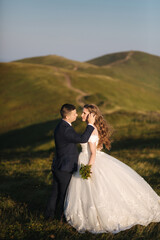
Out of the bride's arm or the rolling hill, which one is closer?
the bride's arm

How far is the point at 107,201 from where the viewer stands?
577 centimetres

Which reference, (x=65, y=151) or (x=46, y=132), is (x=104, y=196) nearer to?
(x=65, y=151)

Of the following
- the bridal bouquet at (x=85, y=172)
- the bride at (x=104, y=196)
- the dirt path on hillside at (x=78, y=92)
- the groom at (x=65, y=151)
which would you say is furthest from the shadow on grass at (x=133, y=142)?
the dirt path on hillside at (x=78, y=92)

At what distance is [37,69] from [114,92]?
34664mm

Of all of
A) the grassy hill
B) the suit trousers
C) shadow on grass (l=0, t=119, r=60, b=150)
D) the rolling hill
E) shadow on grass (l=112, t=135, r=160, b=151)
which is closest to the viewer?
the grassy hill

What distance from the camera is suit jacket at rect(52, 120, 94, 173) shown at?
579 cm

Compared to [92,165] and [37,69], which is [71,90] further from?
[92,165]

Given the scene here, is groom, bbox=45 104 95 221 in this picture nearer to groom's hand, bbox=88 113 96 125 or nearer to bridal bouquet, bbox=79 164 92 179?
groom's hand, bbox=88 113 96 125

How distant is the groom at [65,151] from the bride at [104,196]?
21 cm

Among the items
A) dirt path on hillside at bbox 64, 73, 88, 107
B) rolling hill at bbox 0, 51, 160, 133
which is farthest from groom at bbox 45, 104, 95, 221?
dirt path on hillside at bbox 64, 73, 88, 107

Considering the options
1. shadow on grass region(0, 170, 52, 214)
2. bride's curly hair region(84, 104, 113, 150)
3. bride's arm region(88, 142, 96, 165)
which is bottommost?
shadow on grass region(0, 170, 52, 214)

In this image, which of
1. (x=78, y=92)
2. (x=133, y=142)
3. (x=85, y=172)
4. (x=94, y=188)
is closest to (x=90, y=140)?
(x=85, y=172)

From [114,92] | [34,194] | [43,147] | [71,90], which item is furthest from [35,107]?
[34,194]

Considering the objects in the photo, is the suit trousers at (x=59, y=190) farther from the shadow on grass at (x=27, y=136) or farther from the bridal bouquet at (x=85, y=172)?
the shadow on grass at (x=27, y=136)
